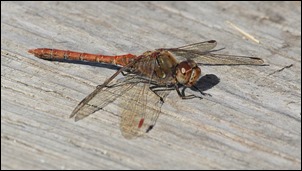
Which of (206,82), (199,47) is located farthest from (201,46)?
(206,82)

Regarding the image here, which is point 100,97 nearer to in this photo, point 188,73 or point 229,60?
point 188,73

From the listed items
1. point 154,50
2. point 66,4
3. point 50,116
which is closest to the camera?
point 50,116

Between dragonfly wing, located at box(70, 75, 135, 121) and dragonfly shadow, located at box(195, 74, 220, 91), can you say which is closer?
dragonfly wing, located at box(70, 75, 135, 121)

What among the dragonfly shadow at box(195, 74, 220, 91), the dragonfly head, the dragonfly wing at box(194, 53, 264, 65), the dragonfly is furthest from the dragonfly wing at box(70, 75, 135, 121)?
the dragonfly wing at box(194, 53, 264, 65)

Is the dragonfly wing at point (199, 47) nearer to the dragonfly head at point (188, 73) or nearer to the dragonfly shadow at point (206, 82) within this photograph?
the dragonfly head at point (188, 73)

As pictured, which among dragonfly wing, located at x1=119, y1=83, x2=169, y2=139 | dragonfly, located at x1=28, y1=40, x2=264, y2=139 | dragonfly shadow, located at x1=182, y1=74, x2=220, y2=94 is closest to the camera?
dragonfly wing, located at x1=119, y1=83, x2=169, y2=139

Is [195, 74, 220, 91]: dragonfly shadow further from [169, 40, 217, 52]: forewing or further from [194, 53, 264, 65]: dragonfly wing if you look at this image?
[169, 40, 217, 52]: forewing

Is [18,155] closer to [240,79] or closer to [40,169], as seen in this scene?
[40,169]

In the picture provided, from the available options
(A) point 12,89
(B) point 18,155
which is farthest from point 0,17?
(B) point 18,155
